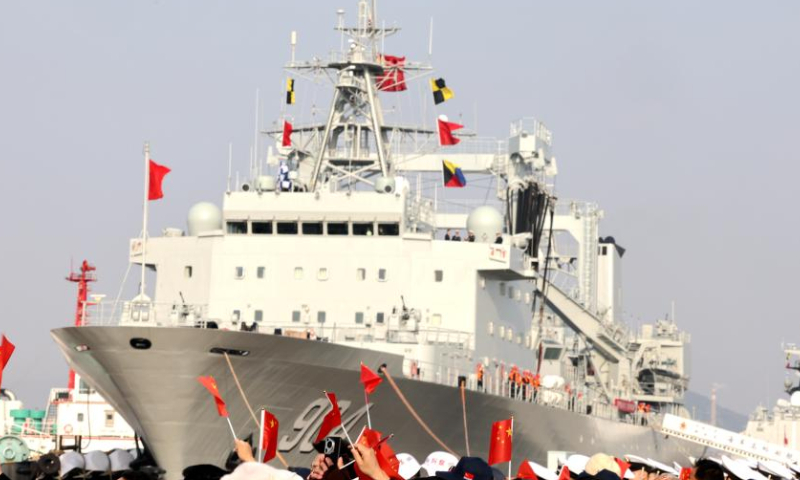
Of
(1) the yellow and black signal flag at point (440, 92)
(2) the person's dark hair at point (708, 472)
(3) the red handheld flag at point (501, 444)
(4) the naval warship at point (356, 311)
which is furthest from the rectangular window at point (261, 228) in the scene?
(2) the person's dark hair at point (708, 472)

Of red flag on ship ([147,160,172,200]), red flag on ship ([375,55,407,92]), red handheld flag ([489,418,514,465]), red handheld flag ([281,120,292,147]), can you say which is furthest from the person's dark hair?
red handheld flag ([281,120,292,147])

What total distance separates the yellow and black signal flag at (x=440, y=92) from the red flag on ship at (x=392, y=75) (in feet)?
5.02

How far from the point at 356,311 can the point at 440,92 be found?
9.61m

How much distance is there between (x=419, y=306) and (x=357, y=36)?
333 inches

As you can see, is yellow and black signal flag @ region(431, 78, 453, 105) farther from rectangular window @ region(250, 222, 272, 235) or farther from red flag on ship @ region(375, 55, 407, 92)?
rectangular window @ region(250, 222, 272, 235)

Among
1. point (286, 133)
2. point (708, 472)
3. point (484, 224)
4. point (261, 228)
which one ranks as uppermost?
point (286, 133)

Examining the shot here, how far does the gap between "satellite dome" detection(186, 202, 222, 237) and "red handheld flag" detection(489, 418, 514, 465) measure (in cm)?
1602

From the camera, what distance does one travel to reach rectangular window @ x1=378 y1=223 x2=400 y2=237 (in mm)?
35656

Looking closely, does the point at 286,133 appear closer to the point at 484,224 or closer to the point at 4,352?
the point at 484,224

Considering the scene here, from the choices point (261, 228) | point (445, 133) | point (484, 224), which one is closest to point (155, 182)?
point (261, 228)

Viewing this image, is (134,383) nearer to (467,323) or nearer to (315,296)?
(315,296)

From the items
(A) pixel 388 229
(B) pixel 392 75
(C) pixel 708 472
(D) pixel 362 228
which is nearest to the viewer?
(C) pixel 708 472

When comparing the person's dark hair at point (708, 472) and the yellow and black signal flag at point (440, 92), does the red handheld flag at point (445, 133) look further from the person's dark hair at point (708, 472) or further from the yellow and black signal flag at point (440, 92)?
the person's dark hair at point (708, 472)

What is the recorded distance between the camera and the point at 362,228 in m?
35.6
